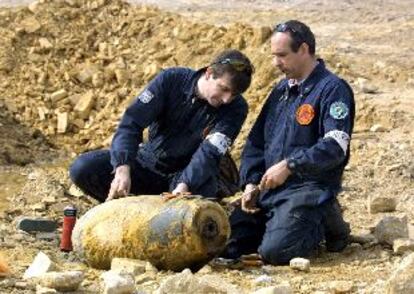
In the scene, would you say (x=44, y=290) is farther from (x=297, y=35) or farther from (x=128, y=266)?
(x=297, y=35)

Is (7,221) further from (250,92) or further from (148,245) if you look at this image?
(250,92)

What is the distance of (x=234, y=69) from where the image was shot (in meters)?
6.26

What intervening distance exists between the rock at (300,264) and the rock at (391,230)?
2.45 ft

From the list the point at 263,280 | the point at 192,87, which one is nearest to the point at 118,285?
the point at 263,280

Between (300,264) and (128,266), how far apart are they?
102 cm

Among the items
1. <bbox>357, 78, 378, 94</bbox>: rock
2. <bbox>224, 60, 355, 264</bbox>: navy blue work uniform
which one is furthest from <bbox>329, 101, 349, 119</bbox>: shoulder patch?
<bbox>357, 78, 378, 94</bbox>: rock

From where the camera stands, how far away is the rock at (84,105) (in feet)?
40.4

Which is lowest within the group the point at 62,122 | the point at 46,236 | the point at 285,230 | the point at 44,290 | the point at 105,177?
the point at 62,122

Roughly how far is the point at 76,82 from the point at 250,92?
235 centimetres

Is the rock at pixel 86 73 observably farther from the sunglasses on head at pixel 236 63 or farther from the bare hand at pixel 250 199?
the sunglasses on head at pixel 236 63

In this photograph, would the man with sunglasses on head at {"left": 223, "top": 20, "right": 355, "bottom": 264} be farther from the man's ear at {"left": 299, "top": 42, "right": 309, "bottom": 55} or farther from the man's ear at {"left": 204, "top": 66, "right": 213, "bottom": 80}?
the man's ear at {"left": 204, "top": 66, "right": 213, "bottom": 80}

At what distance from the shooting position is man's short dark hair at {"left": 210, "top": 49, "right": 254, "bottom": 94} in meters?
6.27

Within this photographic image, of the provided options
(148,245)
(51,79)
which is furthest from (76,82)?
(148,245)

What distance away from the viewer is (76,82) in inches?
504
